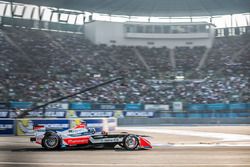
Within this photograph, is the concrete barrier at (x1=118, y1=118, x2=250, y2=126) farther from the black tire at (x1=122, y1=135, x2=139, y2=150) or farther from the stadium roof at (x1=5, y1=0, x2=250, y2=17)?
the black tire at (x1=122, y1=135, x2=139, y2=150)

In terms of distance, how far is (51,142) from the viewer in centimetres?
1256

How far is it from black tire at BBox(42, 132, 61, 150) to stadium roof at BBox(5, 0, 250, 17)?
38.9 m

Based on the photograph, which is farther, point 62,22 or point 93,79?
point 62,22

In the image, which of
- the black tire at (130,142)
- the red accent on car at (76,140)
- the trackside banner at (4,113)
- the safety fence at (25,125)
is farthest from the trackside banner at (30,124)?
the black tire at (130,142)

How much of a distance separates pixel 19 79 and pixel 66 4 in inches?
805

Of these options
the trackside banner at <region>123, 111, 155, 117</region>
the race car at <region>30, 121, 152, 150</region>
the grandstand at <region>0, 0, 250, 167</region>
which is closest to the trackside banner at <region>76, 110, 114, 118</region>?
the grandstand at <region>0, 0, 250, 167</region>

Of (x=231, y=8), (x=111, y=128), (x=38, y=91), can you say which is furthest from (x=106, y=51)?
(x=111, y=128)

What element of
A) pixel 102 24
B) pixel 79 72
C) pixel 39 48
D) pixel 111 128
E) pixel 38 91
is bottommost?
pixel 111 128

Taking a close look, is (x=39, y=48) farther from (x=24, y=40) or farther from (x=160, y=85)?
(x=160, y=85)

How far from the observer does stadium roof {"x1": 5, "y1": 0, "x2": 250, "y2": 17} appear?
5122cm

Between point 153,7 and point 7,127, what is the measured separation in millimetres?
38386

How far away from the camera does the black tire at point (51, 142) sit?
12.5 m

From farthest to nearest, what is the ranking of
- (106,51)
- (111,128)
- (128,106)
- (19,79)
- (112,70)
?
(106,51) < (112,70) < (128,106) < (19,79) < (111,128)

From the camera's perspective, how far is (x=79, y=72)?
42.7 metres
